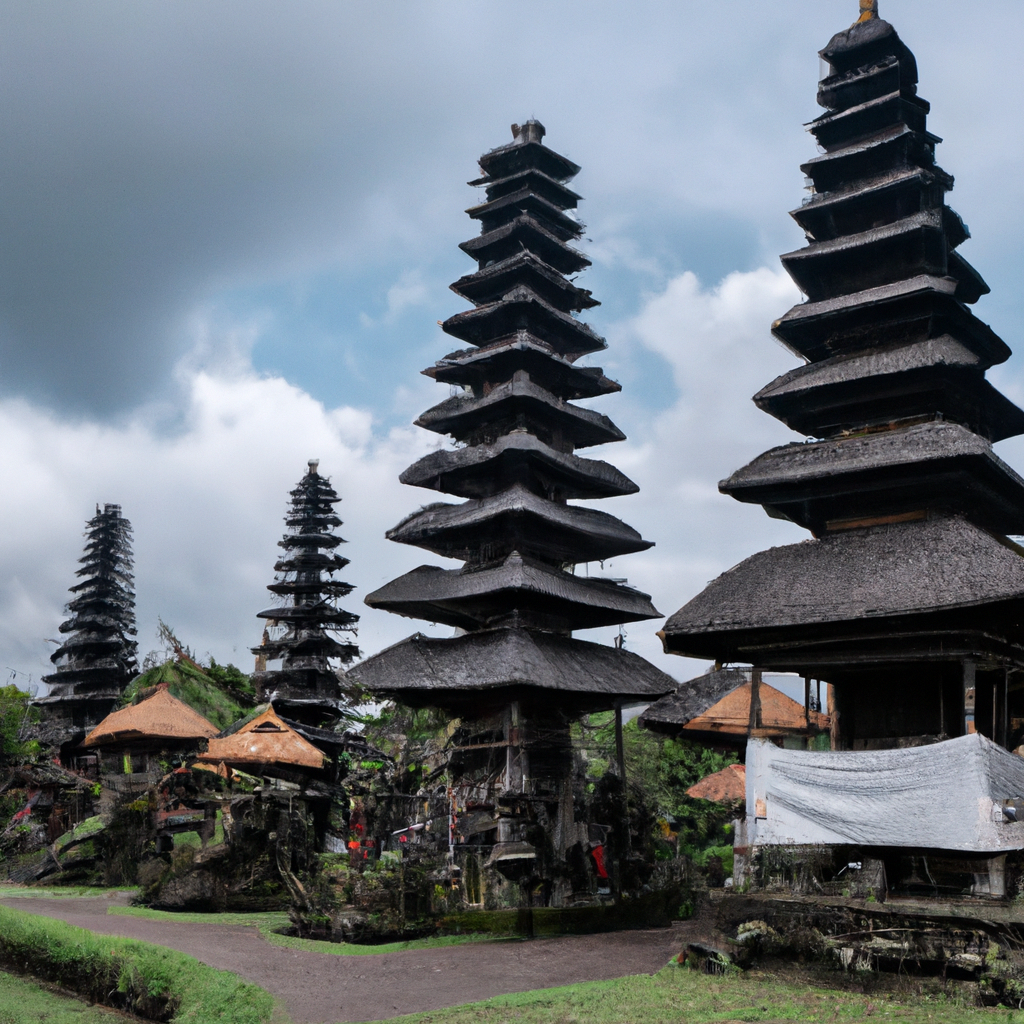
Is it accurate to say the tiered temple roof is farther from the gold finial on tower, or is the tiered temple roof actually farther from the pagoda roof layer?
the gold finial on tower

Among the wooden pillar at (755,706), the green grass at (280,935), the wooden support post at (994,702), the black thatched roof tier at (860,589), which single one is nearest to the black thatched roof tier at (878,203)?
the black thatched roof tier at (860,589)

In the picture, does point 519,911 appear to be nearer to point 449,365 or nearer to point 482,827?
point 482,827

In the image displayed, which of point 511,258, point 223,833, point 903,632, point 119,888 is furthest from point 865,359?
point 119,888

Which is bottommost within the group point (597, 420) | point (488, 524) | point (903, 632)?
point (903, 632)

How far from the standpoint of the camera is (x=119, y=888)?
28.5 meters

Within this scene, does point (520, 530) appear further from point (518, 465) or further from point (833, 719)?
point (833, 719)

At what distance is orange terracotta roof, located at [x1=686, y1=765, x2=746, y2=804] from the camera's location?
3098 centimetres

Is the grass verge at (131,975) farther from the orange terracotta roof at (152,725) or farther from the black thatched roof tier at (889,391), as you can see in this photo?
the orange terracotta roof at (152,725)

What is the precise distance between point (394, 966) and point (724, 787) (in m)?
17.5

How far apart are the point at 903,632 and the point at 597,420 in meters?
15.5

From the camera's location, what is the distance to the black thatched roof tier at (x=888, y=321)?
18891 millimetres

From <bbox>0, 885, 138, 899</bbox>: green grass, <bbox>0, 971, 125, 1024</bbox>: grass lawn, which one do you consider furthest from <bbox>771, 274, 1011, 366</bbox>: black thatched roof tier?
<bbox>0, 885, 138, 899</bbox>: green grass

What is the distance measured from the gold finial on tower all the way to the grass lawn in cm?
2311

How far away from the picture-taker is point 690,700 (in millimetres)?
26781
